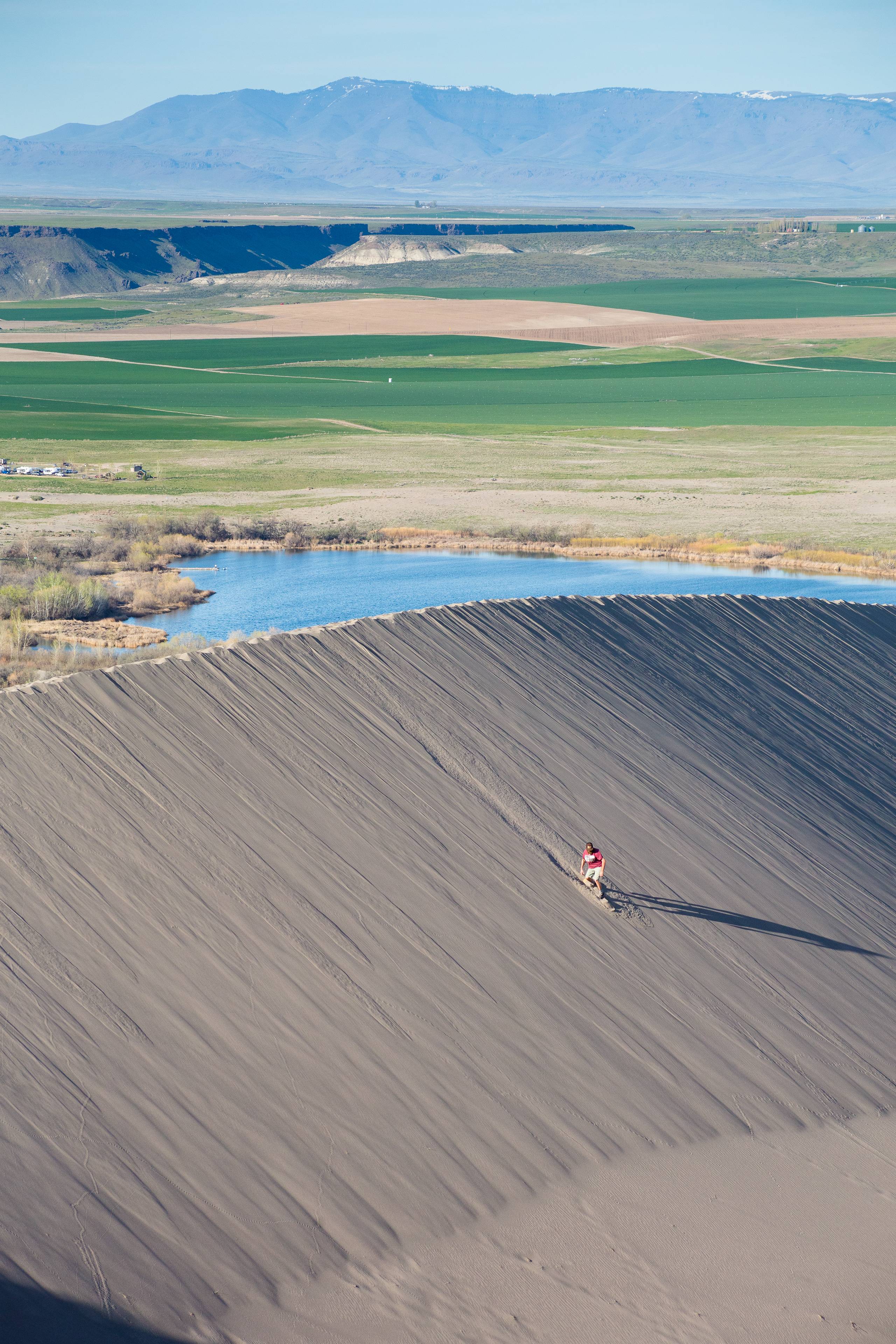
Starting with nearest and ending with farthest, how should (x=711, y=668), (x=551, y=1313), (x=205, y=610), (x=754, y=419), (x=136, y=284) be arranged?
(x=551, y=1313) → (x=711, y=668) → (x=205, y=610) → (x=754, y=419) → (x=136, y=284)

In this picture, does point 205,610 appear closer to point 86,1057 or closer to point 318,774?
point 318,774

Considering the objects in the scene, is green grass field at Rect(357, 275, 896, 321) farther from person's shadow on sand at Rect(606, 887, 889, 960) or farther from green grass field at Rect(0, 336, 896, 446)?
person's shadow on sand at Rect(606, 887, 889, 960)

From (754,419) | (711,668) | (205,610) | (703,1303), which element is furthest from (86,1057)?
(754,419)

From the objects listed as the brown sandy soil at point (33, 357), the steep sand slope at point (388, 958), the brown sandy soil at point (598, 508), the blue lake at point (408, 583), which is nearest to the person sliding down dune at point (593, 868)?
the steep sand slope at point (388, 958)

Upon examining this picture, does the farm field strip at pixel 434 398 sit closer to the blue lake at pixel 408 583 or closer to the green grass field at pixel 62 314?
the blue lake at pixel 408 583

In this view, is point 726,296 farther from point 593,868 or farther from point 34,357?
point 593,868
